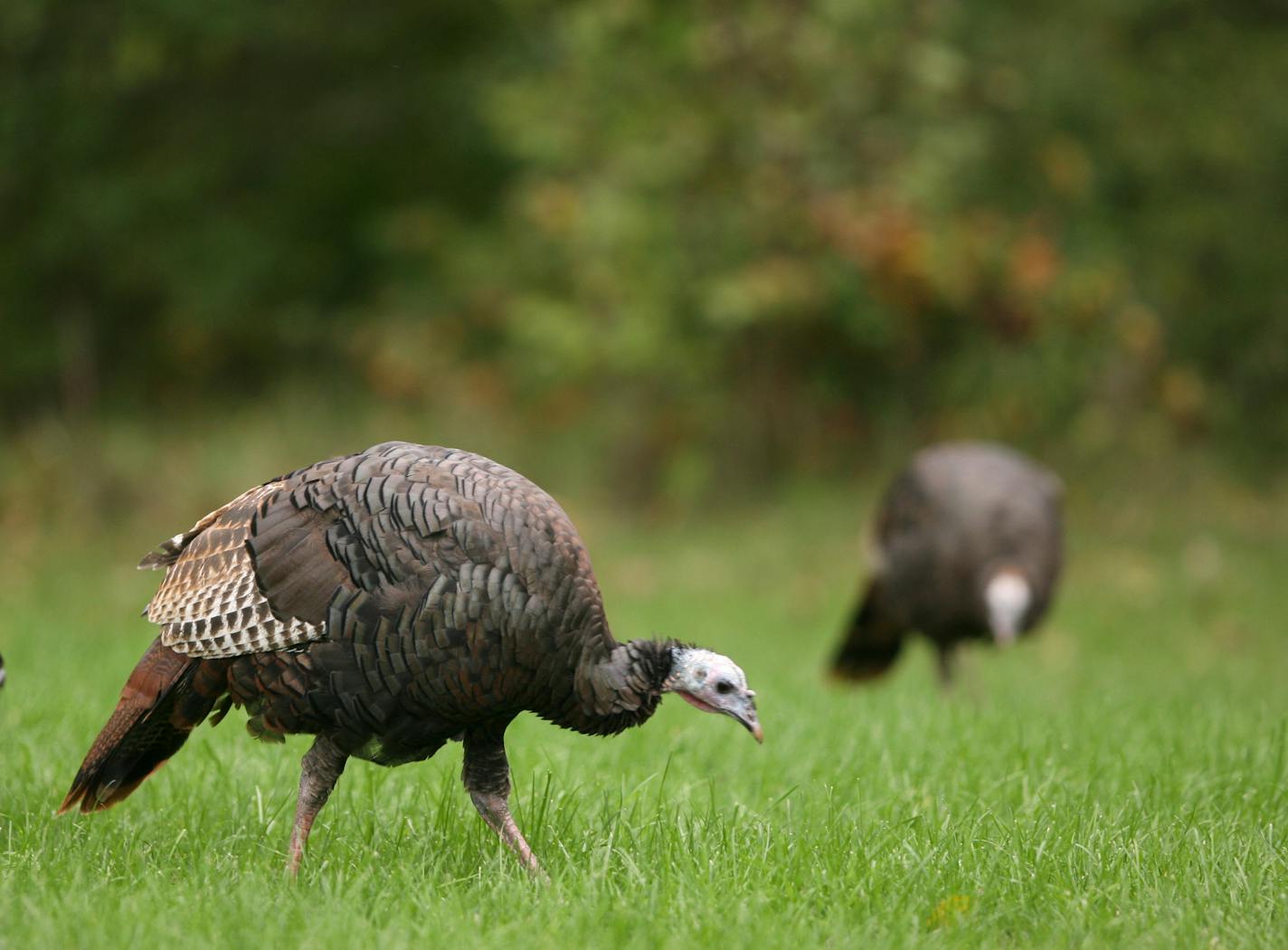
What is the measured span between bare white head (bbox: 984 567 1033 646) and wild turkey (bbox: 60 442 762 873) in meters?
3.43

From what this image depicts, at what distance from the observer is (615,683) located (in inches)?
135

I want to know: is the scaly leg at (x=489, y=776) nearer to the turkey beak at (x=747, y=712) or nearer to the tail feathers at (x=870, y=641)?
the turkey beak at (x=747, y=712)

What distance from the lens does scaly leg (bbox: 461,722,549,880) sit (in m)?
3.50

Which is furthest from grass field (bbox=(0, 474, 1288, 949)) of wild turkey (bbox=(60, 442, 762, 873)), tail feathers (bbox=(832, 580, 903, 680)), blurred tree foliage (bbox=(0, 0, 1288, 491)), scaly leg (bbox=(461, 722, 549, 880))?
blurred tree foliage (bbox=(0, 0, 1288, 491))

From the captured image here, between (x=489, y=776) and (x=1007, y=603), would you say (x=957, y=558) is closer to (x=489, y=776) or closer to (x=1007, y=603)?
(x=1007, y=603)

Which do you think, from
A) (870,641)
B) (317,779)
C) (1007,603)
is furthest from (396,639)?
(870,641)

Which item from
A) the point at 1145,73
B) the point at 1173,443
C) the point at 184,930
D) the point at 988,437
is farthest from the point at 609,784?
the point at 1145,73

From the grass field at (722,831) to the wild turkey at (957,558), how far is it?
1.32ft

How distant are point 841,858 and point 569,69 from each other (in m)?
10.3

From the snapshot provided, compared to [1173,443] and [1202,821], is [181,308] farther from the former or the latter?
[1202,821]

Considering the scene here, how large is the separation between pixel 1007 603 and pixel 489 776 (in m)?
3.69

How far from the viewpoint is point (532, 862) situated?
333 cm

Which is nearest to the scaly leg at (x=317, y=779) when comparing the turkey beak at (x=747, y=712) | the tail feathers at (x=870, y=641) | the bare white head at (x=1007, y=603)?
the turkey beak at (x=747, y=712)

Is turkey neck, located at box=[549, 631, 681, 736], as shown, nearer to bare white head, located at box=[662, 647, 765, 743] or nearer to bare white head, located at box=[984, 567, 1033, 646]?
bare white head, located at box=[662, 647, 765, 743]
